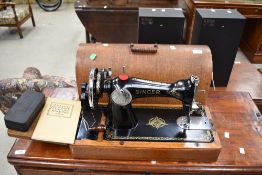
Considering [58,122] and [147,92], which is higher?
[147,92]

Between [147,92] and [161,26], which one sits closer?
[147,92]

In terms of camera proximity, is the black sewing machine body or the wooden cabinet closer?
the black sewing machine body

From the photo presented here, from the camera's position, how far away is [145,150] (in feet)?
3.56

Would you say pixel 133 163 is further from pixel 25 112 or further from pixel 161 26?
pixel 161 26

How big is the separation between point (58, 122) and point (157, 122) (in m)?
0.49

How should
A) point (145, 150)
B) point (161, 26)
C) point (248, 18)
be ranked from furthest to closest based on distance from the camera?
1. point (248, 18)
2. point (161, 26)
3. point (145, 150)

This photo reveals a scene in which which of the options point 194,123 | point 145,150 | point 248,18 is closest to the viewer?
point 145,150

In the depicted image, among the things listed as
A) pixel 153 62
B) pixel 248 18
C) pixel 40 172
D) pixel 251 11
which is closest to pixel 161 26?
pixel 153 62

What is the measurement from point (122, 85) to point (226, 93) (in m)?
0.81

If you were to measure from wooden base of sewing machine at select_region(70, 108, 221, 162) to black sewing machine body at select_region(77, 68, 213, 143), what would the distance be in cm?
3

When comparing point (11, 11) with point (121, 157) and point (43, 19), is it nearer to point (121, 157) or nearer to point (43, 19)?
point (43, 19)

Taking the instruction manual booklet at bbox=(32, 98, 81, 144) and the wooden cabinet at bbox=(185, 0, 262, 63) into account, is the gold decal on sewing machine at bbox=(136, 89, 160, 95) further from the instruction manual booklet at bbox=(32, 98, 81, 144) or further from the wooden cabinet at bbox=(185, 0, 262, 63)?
the wooden cabinet at bbox=(185, 0, 262, 63)

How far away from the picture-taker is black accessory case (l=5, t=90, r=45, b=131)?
1094 mm

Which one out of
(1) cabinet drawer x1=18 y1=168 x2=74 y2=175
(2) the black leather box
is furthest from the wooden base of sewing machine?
(2) the black leather box
